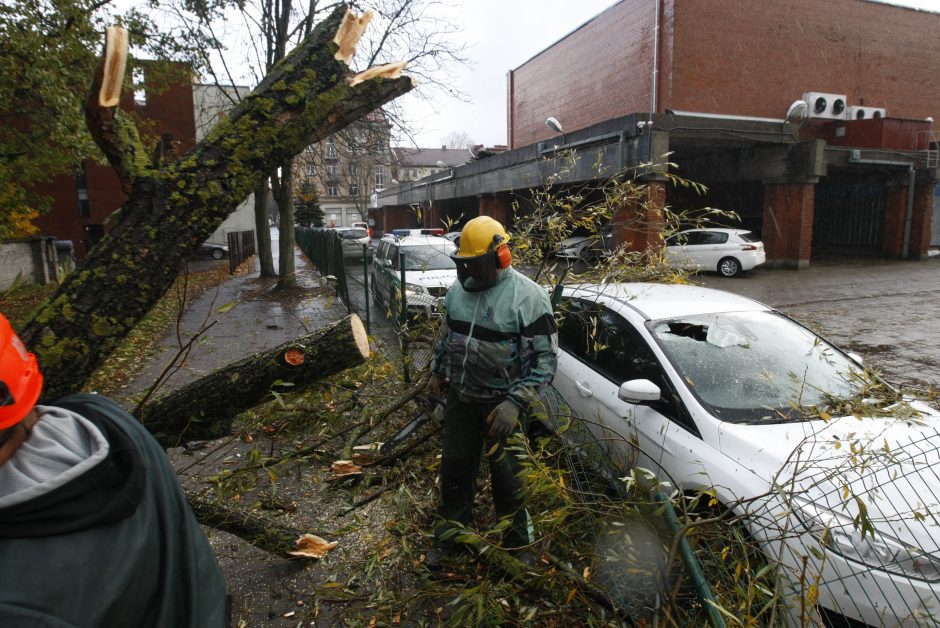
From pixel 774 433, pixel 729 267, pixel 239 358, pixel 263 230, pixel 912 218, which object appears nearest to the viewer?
pixel 774 433

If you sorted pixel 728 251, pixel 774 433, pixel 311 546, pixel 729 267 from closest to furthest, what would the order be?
pixel 774 433, pixel 311 546, pixel 728 251, pixel 729 267

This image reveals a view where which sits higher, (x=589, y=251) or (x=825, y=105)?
(x=825, y=105)

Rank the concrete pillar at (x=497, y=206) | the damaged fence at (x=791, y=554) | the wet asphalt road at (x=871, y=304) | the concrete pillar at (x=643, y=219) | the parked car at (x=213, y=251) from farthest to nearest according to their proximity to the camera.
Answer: the parked car at (x=213, y=251)
the concrete pillar at (x=497, y=206)
the wet asphalt road at (x=871, y=304)
the concrete pillar at (x=643, y=219)
the damaged fence at (x=791, y=554)

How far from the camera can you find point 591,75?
90.2 ft

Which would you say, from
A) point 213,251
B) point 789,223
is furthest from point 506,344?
point 213,251

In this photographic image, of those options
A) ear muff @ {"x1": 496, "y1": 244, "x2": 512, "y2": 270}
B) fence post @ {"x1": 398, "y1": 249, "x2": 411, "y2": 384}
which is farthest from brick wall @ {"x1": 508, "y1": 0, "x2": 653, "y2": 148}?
ear muff @ {"x1": 496, "y1": 244, "x2": 512, "y2": 270}

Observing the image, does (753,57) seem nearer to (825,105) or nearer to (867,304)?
(825,105)

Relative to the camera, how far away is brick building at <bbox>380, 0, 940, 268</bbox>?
736 inches

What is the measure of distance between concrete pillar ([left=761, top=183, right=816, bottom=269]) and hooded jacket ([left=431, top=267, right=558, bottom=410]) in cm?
1887

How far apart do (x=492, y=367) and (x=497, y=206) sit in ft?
71.1

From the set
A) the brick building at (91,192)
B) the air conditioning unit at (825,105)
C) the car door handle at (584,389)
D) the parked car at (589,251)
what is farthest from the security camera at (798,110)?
the brick building at (91,192)

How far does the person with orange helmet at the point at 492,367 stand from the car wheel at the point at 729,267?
16.2m

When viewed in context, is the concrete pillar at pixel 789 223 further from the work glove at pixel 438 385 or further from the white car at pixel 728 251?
the work glove at pixel 438 385

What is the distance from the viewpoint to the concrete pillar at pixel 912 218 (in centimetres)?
2105
